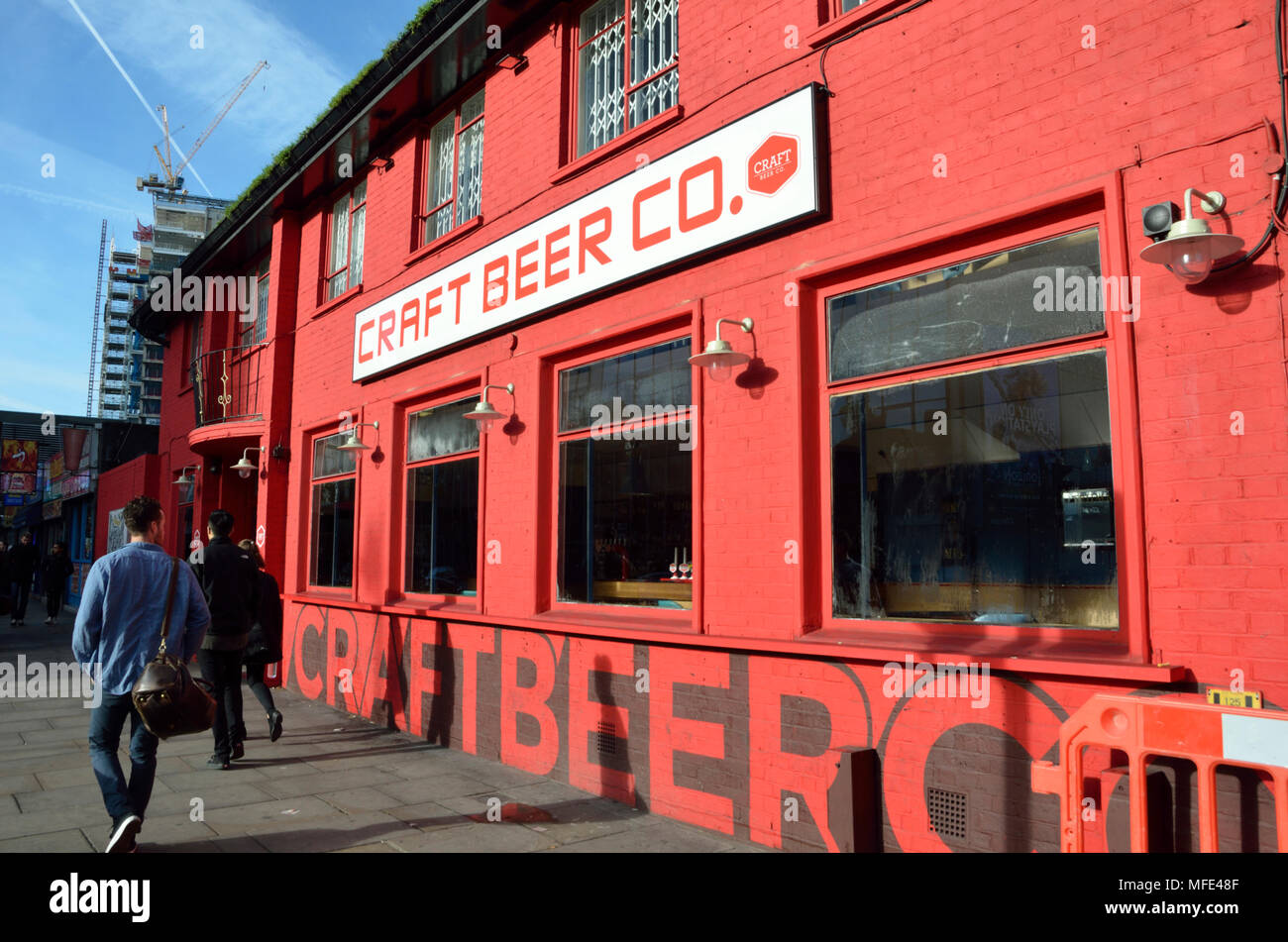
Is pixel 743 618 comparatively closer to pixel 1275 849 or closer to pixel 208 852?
pixel 1275 849

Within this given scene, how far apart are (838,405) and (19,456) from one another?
41289 millimetres

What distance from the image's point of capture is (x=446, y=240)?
943 cm

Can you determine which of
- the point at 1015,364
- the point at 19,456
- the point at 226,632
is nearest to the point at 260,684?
the point at 226,632

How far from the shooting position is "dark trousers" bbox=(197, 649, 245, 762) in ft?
25.2

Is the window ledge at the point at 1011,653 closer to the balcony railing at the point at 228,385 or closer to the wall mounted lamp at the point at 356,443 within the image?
the wall mounted lamp at the point at 356,443

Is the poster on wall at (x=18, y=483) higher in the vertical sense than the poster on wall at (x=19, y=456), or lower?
lower

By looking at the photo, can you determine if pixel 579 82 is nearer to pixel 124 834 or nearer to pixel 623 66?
pixel 623 66

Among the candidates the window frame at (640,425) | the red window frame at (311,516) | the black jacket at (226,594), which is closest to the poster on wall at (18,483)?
the red window frame at (311,516)

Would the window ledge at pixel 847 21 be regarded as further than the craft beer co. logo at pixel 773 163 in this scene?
No

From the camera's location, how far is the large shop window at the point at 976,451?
4379mm

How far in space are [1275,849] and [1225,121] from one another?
303 cm

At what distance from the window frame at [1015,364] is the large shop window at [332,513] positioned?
7.23 meters

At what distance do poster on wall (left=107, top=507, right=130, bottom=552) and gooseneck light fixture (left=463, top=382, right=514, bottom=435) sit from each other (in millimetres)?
16421
